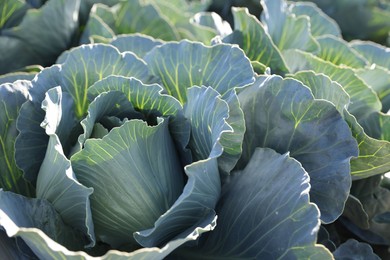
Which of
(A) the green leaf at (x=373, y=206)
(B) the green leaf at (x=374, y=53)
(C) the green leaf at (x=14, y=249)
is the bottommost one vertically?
(A) the green leaf at (x=373, y=206)

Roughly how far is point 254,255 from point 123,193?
1.07 ft

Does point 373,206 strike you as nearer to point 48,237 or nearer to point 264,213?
point 264,213

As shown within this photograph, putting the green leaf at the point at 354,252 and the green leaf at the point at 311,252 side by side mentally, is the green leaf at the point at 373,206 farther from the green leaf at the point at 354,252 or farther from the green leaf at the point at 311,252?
the green leaf at the point at 311,252

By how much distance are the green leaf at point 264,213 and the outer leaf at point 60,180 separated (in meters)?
0.30

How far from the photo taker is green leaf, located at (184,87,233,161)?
3.74 feet

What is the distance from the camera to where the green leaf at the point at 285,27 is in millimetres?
1708

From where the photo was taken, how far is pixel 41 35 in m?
1.94

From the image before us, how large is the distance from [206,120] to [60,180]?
340 millimetres

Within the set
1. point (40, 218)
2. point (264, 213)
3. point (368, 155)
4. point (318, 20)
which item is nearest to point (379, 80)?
point (368, 155)

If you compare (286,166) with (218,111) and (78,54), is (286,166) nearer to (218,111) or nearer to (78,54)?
(218,111)

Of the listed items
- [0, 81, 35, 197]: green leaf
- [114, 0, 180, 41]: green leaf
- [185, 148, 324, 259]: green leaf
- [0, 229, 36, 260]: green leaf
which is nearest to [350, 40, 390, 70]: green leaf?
[114, 0, 180, 41]: green leaf

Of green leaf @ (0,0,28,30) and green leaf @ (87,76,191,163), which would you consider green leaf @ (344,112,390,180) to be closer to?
green leaf @ (87,76,191,163)

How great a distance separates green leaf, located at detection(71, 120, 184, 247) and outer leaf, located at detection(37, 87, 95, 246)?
4 cm

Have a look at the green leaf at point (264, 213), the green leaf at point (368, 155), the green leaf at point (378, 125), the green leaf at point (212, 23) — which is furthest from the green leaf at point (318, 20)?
the green leaf at point (264, 213)
